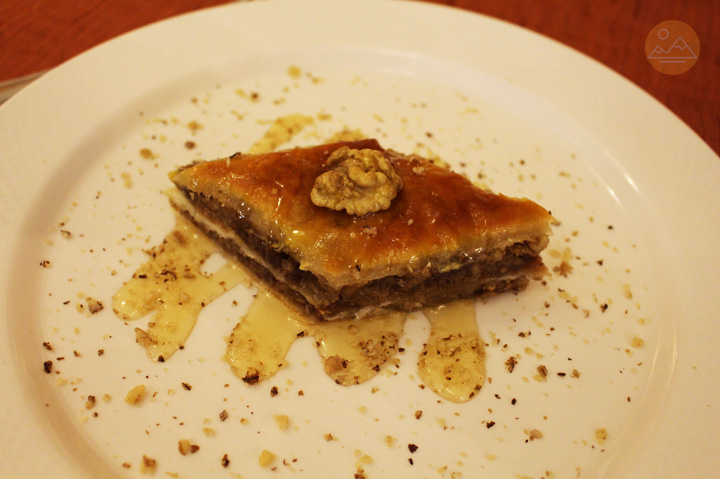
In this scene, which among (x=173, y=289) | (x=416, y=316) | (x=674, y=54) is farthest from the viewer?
(x=674, y=54)

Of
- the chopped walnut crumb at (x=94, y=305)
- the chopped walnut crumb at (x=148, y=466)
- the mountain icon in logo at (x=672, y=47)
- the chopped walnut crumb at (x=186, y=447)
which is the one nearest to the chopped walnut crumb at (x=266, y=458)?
the chopped walnut crumb at (x=186, y=447)

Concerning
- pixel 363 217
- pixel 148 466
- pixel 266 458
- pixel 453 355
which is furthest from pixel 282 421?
pixel 363 217

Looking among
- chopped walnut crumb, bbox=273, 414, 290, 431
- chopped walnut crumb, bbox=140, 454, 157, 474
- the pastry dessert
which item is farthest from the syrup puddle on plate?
chopped walnut crumb, bbox=140, 454, 157, 474

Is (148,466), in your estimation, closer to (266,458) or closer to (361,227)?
(266,458)

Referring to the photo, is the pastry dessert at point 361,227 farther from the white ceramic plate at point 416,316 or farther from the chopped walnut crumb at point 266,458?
the chopped walnut crumb at point 266,458

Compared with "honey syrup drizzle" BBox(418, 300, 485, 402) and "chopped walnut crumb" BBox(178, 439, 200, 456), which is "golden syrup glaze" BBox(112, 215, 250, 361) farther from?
"honey syrup drizzle" BBox(418, 300, 485, 402)
